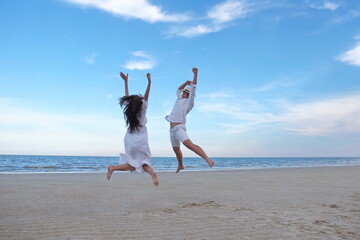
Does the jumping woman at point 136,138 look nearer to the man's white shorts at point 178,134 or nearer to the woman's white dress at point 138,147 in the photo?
the woman's white dress at point 138,147

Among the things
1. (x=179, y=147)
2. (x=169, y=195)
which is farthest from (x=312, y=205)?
(x=179, y=147)

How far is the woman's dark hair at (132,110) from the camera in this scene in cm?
589

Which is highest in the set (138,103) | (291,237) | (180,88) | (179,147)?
(180,88)

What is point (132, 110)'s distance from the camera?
5871mm

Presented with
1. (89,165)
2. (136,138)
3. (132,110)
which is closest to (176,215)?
(136,138)

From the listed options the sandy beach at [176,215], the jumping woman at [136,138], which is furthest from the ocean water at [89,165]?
the jumping woman at [136,138]

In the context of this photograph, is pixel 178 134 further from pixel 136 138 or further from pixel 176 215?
pixel 176 215

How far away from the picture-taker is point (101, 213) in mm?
8508

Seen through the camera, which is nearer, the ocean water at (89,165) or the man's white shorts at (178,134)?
the man's white shorts at (178,134)

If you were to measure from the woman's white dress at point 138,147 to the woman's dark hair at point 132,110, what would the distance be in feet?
0.25

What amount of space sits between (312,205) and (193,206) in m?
3.60

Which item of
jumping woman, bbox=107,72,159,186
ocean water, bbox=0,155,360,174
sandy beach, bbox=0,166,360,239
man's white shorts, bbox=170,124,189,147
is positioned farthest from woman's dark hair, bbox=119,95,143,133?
ocean water, bbox=0,155,360,174

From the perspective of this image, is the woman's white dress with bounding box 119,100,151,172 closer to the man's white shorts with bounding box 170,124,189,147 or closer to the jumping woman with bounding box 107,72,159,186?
the jumping woman with bounding box 107,72,159,186

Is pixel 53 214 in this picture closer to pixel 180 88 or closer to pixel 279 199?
pixel 180 88
